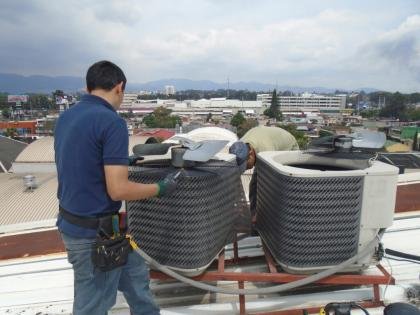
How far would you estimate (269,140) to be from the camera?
3.97 meters

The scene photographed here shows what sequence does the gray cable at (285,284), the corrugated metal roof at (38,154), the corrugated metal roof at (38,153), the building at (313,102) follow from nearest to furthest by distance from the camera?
the gray cable at (285,284) < the corrugated metal roof at (38,154) < the corrugated metal roof at (38,153) < the building at (313,102)

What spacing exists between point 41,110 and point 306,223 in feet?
423

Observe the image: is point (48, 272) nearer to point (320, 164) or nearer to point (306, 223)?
point (306, 223)

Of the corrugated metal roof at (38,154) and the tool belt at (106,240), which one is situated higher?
the tool belt at (106,240)

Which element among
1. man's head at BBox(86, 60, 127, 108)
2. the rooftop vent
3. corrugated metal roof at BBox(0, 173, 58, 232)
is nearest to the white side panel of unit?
man's head at BBox(86, 60, 127, 108)

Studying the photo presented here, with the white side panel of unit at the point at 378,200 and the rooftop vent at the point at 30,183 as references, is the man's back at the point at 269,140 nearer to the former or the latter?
the white side panel of unit at the point at 378,200

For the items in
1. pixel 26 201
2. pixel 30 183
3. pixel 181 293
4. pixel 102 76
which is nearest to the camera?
pixel 102 76

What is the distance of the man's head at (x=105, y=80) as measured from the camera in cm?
197

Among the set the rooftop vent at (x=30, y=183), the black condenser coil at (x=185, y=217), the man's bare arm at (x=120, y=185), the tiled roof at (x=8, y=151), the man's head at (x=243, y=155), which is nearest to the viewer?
the man's bare arm at (x=120, y=185)

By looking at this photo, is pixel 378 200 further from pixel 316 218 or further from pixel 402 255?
pixel 402 255

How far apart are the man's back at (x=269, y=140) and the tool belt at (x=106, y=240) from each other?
81.5 inches

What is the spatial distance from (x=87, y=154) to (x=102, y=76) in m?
0.43

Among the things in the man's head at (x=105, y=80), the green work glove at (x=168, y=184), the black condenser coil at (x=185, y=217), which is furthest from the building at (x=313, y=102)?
the man's head at (x=105, y=80)

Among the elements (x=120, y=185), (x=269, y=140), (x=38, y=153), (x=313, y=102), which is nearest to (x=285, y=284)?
(x=120, y=185)
